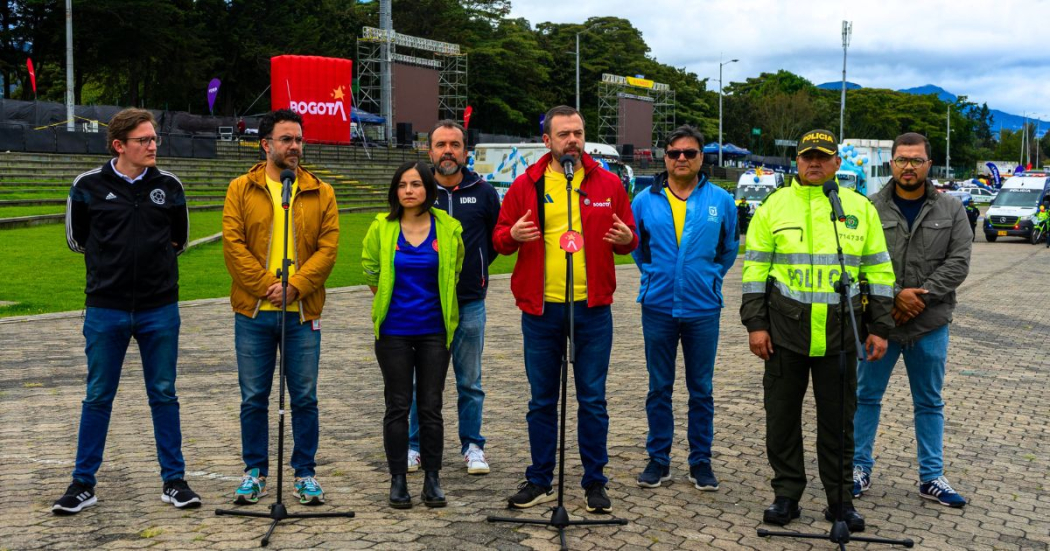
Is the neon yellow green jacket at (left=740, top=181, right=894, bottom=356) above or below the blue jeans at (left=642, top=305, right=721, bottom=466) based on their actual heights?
above

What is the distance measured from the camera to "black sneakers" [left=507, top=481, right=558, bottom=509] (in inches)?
205

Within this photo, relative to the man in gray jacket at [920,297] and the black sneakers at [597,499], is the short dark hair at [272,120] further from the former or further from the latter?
the man in gray jacket at [920,297]

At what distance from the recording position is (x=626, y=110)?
3078 inches

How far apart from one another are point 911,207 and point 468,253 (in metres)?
2.54

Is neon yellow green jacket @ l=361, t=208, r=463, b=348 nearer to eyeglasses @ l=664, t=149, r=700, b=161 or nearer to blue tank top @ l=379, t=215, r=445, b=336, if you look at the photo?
blue tank top @ l=379, t=215, r=445, b=336

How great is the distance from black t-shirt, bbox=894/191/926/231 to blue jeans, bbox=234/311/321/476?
334 cm

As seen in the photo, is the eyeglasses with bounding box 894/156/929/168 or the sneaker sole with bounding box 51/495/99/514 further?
the eyeglasses with bounding box 894/156/929/168

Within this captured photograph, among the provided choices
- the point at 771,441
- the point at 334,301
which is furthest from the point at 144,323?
the point at 334,301

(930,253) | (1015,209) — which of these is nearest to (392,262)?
(930,253)

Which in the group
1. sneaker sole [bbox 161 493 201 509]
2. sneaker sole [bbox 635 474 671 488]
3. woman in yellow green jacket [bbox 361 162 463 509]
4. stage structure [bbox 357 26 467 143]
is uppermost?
stage structure [bbox 357 26 467 143]

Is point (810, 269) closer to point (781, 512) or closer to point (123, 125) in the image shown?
point (781, 512)

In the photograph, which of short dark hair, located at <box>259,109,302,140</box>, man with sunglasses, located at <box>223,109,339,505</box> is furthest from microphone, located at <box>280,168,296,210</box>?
short dark hair, located at <box>259,109,302,140</box>

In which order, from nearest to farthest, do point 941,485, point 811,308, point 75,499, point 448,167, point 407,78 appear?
point 811,308
point 75,499
point 941,485
point 448,167
point 407,78

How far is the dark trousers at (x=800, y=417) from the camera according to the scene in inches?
199
